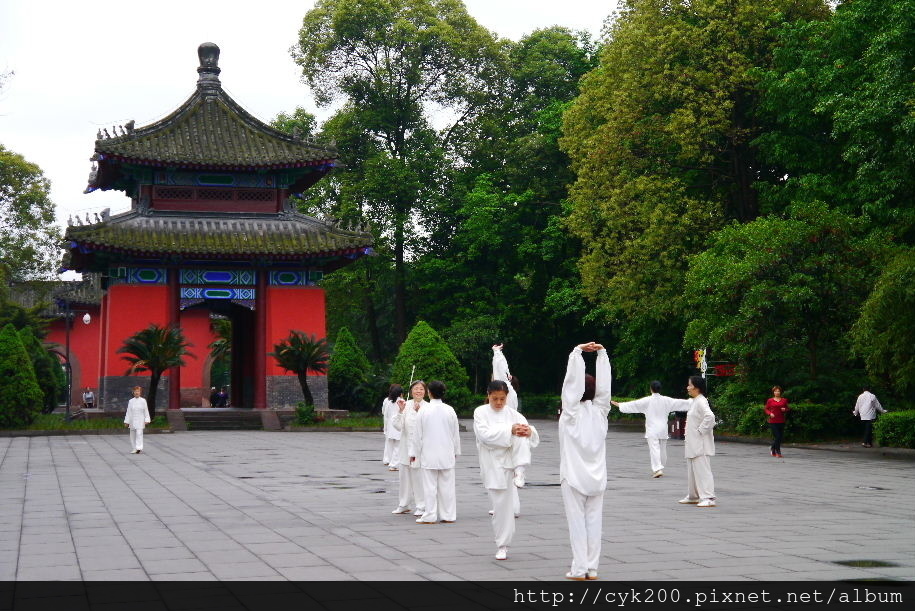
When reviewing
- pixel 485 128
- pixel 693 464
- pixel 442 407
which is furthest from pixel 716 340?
pixel 485 128

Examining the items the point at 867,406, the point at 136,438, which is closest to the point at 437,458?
the point at 136,438

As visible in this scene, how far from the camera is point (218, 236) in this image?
34.8 meters

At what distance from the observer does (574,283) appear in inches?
1638

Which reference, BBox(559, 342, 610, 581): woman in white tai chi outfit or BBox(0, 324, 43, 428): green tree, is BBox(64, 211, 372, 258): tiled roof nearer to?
BBox(0, 324, 43, 428): green tree

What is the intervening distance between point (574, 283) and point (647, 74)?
12384 millimetres

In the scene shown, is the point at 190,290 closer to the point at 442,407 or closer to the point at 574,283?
the point at 574,283

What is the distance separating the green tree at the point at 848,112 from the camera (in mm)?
22188

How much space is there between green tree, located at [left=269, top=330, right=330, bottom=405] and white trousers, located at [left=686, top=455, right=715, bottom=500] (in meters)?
20.9

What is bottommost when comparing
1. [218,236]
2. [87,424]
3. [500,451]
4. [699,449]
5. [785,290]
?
[87,424]

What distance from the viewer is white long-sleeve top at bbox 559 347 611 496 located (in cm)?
797

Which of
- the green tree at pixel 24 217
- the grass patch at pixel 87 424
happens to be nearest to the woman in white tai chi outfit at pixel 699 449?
the grass patch at pixel 87 424

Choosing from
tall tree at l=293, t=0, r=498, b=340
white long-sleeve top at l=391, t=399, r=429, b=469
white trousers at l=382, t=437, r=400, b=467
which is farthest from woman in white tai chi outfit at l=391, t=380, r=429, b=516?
tall tree at l=293, t=0, r=498, b=340

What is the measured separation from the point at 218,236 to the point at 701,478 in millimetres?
25099

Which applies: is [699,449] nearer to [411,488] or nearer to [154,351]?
[411,488]
